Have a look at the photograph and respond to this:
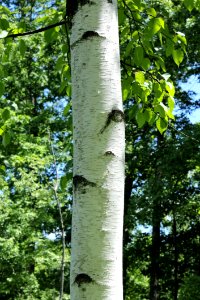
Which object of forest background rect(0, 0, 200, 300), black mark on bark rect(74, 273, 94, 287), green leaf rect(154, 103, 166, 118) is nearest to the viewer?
black mark on bark rect(74, 273, 94, 287)

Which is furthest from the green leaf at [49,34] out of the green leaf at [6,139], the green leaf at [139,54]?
the green leaf at [6,139]

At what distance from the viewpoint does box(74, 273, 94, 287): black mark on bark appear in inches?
48.2

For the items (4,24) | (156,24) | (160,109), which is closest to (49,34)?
(4,24)

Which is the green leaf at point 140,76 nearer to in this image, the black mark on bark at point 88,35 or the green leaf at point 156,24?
the green leaf at point 156,24

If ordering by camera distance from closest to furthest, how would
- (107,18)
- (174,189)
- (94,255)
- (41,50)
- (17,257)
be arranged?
(94,255)
(107,18)
(17,257)
(174,189)
(41,50)

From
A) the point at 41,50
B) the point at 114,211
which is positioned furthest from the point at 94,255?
the point at 41,50

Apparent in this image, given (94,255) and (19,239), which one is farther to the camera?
(19,239)

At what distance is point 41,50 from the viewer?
19.6 m

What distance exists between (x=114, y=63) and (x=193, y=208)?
569 inches

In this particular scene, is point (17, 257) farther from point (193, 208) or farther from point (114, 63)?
point (114, 63)

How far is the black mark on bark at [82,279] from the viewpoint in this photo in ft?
4.02

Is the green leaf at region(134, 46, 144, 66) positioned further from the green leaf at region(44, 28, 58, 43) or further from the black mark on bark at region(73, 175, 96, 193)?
the black mark on bark at region(73, 175, 96, 193)

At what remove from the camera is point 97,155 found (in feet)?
4.34

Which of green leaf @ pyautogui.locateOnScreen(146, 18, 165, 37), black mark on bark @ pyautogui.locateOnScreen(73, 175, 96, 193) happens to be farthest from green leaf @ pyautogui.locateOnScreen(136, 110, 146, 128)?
black mark on bark @ pyautogui.locateOnScreen(73, 175, 96, 193)
